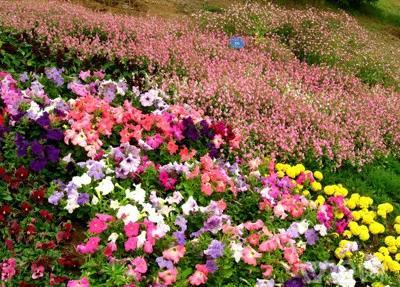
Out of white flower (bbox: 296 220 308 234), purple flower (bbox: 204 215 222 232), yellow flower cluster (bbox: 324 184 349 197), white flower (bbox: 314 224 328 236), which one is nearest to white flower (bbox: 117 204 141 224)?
purple flower (bbox: 204 215 222 232)

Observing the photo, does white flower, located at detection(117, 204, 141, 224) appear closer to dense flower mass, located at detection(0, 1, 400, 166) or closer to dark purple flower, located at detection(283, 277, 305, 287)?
dense flower mass, located at detection(0, 1, 400, 166)

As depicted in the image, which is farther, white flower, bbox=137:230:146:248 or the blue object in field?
the blue object in field

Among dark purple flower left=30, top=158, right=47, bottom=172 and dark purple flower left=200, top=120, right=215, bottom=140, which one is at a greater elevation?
dark purple flower left=200, top=120, right=215, bottom=140

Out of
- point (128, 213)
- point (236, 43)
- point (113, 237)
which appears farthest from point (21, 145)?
point (236, 43)

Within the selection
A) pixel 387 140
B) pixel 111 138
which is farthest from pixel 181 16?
pixel 111 138

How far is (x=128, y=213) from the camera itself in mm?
4641

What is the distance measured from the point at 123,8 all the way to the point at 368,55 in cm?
435

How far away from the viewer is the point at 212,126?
20.2 feet

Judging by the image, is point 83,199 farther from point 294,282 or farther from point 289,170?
point 289,170

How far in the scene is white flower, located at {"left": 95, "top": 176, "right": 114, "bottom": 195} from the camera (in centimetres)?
493

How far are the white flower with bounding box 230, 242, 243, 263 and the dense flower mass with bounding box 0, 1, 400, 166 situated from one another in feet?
4.69

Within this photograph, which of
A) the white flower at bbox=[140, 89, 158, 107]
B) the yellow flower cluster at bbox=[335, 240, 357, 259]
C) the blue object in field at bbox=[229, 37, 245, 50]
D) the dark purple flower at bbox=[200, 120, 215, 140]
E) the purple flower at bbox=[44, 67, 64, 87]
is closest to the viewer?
the yellow flower cluster at bbox=[335, 240, 357, 259]

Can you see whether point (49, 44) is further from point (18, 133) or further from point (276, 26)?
point (276, 26)

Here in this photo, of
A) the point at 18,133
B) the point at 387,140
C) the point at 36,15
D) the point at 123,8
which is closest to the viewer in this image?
the point at 18,133
